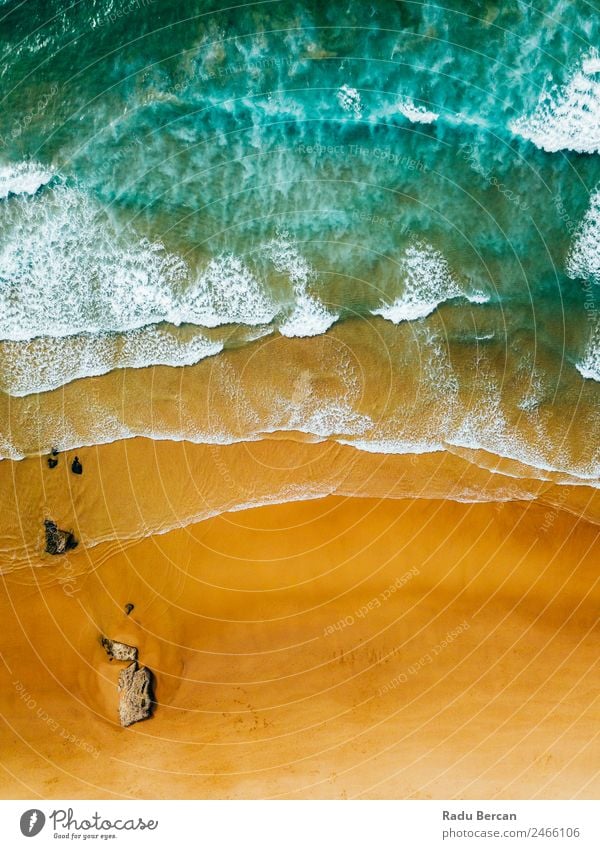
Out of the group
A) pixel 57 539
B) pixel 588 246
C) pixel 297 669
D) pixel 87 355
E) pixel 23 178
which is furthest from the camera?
pixel 588 246

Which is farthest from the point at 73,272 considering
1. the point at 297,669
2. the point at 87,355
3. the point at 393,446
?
the point at 297,669

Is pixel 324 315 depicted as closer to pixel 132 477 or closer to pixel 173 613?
pixel 132 477

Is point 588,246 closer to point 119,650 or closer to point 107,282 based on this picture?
point 107,282

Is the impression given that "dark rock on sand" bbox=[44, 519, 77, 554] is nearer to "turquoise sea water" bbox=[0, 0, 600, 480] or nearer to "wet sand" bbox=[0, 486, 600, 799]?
"wet sand" bbox=[0, 486, 600, 799]

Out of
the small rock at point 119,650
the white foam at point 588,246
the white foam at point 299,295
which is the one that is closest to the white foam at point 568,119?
the white foam at point 588,246

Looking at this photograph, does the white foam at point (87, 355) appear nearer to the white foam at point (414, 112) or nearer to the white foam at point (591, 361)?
the white foam at point (414, 112)
